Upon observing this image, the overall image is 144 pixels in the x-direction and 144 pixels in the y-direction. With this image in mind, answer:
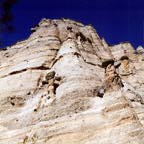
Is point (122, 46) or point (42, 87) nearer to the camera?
point (42, 87)

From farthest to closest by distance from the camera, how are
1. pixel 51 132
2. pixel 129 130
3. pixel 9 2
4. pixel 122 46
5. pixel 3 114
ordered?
pixel 122 46 < pixel 3 114 < pixel 51 132 < pixel 129 130 < pixel 9 2

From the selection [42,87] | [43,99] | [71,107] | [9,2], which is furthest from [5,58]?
[9,2]

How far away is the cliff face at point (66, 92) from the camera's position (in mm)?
28406

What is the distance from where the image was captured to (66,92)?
34.0 metres

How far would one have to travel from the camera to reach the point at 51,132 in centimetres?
2938

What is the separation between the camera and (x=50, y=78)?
38.4 m

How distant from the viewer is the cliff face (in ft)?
93.2

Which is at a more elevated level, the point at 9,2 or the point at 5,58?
the point at 5,58

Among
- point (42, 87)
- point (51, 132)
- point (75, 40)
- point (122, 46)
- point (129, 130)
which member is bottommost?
point (129, 130)

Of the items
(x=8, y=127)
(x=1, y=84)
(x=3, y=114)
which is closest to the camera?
(x=8, y=127)

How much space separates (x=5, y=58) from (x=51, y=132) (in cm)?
2321

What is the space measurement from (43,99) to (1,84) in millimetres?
9501

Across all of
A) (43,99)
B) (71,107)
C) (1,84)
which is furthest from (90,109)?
(1,84)

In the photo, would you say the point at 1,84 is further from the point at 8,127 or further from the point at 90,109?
the point at 90,109
